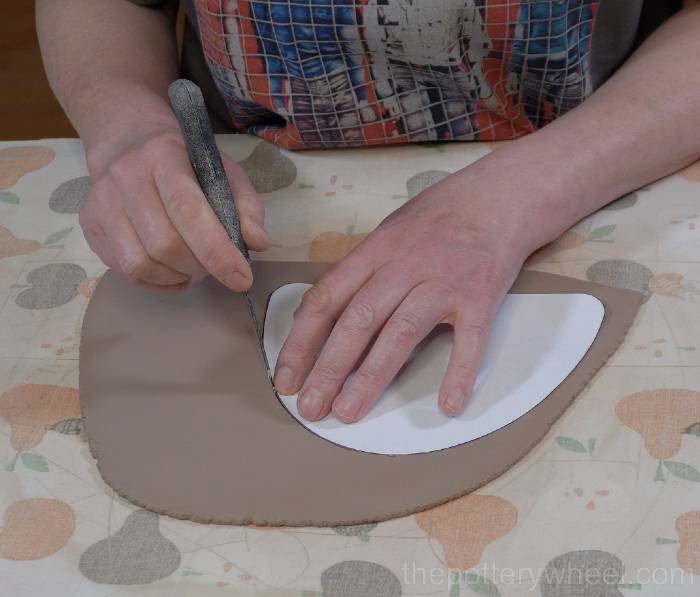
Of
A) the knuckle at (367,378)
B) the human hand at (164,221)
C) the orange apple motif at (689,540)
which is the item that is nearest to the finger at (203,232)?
the human hand at (164,221)

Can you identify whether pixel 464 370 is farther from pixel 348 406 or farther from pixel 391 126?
pixel 391 126

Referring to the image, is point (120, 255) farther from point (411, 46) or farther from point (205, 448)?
point (411, 46)

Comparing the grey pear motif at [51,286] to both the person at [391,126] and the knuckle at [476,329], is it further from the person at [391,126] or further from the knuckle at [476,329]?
the knuckle at [476,329]

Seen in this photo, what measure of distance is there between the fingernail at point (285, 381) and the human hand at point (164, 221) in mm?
69

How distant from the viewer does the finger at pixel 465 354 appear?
64 cm

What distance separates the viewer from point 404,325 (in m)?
0.68

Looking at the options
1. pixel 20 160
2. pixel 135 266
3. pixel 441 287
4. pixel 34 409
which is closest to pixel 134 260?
pixel 135 266

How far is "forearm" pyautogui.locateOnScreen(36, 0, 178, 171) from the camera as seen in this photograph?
880 millimetres

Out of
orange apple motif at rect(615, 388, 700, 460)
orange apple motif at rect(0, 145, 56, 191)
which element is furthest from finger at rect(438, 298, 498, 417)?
orange apple motif at rect(0, 145, 56, 191)

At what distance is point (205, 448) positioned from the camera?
63 cm

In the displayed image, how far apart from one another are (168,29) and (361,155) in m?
0.29

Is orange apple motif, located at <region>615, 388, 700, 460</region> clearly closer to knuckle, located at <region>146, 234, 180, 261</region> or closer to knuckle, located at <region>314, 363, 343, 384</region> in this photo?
knuckle, located at <region>314, 363, 343, 384</region>

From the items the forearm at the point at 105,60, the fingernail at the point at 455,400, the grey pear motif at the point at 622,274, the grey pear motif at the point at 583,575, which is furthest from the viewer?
the forearm at the point at 105,60

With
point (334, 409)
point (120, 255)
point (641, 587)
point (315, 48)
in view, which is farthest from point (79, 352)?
point (641, 587)
